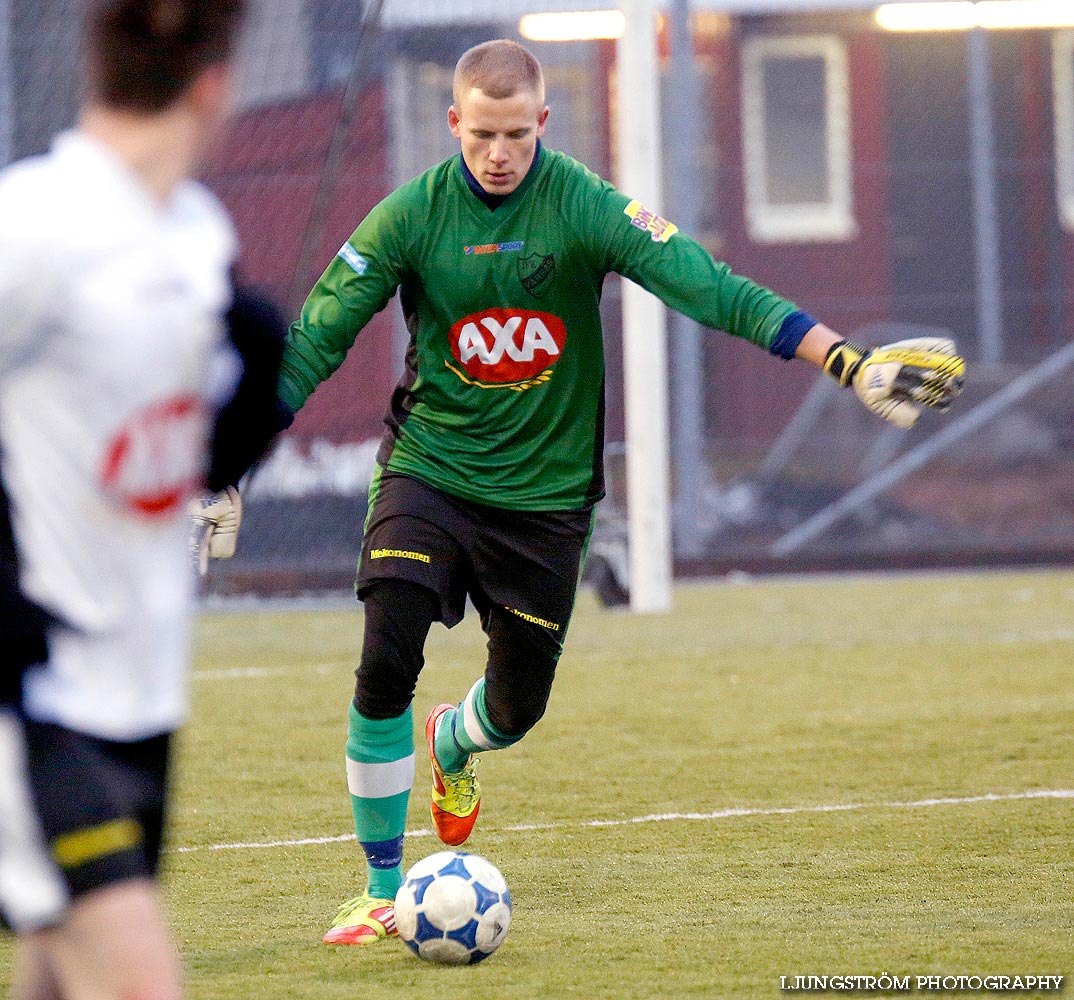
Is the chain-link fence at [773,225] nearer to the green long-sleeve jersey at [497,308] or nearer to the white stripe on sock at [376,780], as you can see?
the green long-sleeve jersey at [497,308]

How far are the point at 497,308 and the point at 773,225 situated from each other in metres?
13.9

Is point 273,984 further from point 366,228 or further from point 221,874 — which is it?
point 366,228

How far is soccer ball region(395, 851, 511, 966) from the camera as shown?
4039 mm

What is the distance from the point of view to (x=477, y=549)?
4770 mm

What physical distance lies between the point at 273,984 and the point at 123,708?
1584 mm

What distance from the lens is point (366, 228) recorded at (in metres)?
4.65


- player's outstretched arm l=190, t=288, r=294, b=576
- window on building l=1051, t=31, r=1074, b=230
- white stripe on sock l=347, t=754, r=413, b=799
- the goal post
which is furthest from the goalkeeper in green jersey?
window on building l=1051, t=31, r=1074, b=230

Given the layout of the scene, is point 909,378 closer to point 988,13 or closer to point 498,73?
point 498,73

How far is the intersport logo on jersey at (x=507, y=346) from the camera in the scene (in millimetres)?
4680

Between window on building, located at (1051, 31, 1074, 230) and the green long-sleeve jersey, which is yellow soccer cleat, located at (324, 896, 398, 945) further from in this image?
window on building, located at (1051, 31, 1074, 230)

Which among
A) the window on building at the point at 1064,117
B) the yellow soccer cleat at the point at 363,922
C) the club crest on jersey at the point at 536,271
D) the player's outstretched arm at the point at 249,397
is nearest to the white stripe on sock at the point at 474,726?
the yellow soccer cleat at the point at 363,922

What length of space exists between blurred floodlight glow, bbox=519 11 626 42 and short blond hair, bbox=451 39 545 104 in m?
8.67

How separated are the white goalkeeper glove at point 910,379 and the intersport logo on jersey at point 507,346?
955 millimetres

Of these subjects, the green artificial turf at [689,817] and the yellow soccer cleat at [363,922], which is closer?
the green artificial turf at [689,817]
